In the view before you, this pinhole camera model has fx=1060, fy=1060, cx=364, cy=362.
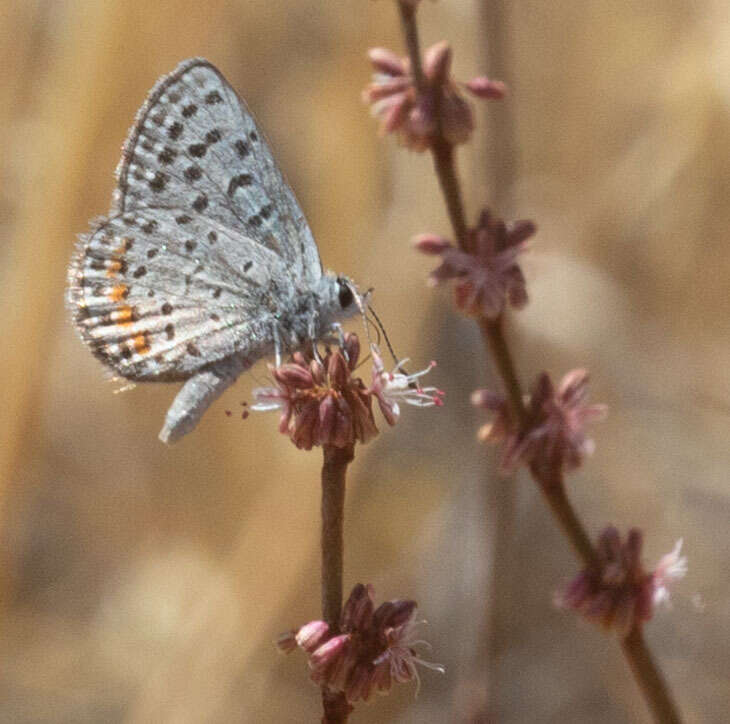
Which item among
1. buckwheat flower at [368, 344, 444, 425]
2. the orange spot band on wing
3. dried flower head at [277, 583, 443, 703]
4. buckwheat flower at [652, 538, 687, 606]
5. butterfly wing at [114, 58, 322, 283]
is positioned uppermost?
butterfly wing at [114, 58, 322, 283]

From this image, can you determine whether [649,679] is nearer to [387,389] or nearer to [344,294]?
[387,389]

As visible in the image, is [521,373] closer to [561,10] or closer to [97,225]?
[561,10]

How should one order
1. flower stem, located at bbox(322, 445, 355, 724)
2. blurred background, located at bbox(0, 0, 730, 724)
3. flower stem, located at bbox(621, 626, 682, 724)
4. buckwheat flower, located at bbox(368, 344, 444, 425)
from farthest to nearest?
blurred background, located at bbox(0, 0, 730, 724) → flower stem, located at bbox(621, 626, 682, 724) → buckwheat flower, located at bbox(368, 344, 444, 425) → flower stem, located at bbox(322, 445, 355, 724)

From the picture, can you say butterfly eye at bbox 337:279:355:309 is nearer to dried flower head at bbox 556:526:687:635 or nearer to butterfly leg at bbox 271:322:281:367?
butterfly leg at bbox 271:322:281:367

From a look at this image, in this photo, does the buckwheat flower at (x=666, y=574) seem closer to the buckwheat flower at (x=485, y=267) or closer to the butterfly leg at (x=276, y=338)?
the buckwheat flower at (x=485, y=267)

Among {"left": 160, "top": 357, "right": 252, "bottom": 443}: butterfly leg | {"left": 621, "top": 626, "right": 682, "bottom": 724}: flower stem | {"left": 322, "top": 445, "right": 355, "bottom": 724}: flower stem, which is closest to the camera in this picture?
{"left": 322, "top": 445, "right": 355, "bottom": 724}: flower stem

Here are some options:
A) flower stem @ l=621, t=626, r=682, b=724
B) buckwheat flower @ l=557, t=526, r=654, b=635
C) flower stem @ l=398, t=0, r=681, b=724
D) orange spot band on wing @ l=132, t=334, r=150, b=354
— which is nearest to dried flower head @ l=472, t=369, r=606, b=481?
flower stem @ l=398, t=0, r=681, b=724

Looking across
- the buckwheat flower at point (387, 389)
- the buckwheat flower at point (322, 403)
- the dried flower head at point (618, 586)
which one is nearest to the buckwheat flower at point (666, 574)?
the dried flower head at point (618, 586)
